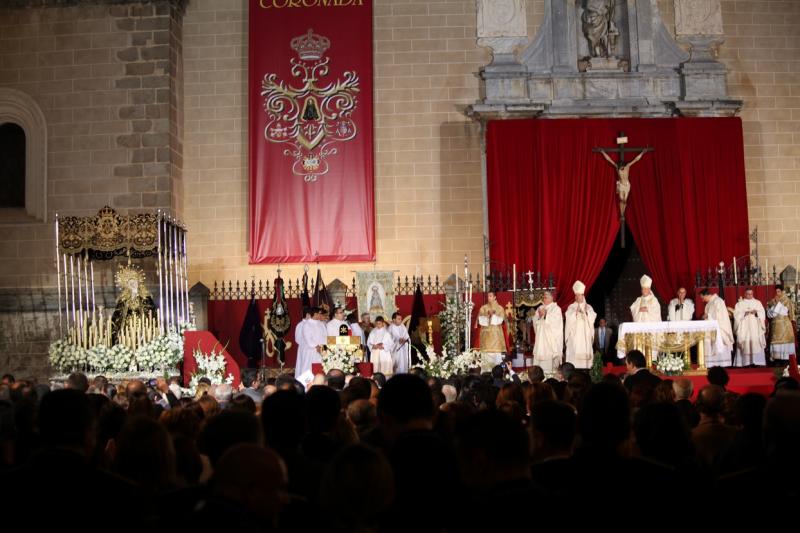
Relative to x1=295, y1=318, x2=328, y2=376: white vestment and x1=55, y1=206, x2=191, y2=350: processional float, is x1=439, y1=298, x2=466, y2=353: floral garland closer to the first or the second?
x1=295, y1=318, x2=328, y2=376: white vestment

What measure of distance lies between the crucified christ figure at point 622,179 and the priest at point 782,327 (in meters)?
3.11

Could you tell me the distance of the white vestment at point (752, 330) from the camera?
57.2 ft

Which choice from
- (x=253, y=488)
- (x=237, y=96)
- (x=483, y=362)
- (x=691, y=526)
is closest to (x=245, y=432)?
(x=253, y=488)

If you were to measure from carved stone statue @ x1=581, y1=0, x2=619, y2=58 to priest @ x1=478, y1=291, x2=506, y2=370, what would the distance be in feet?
18.8

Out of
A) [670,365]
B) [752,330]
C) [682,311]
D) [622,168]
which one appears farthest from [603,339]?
[670,365]

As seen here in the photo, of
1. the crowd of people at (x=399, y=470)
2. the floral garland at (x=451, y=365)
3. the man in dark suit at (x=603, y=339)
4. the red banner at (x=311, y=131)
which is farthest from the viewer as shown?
the red banner at (x=311, y=131)

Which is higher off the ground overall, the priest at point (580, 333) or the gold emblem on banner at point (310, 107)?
the gold emblem on banner at point (310, 107)

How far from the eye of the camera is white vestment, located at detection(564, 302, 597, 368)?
17.4 meters

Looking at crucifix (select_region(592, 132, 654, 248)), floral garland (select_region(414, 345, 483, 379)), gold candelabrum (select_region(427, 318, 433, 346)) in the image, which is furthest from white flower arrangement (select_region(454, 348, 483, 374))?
crucifix (select_region(592, 132, 654, 248))

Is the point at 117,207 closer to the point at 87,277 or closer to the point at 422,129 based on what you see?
the point at 87,277

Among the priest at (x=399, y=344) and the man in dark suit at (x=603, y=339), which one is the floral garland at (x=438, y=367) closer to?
the priest at (x=399, y=344)

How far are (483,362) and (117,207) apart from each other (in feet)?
24.0

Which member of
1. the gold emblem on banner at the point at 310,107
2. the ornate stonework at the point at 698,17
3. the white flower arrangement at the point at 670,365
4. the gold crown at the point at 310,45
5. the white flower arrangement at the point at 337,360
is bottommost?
the white flower arrangement at the point at 670,365

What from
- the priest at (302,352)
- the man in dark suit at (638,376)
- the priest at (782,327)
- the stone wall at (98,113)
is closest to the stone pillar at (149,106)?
the stone wall at (98,113)
